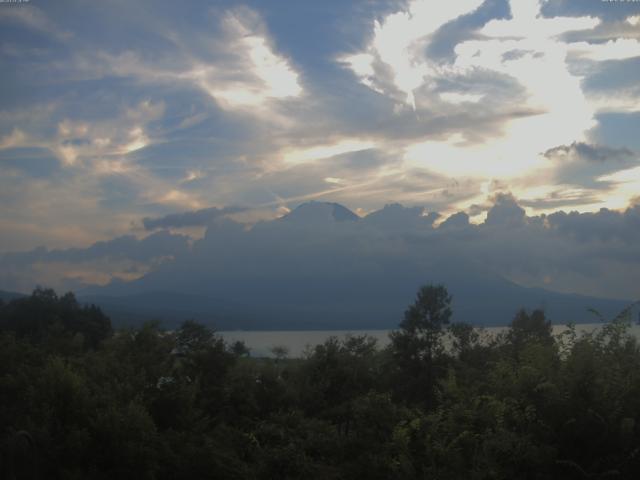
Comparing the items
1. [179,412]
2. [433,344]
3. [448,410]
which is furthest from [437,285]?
[448,410]

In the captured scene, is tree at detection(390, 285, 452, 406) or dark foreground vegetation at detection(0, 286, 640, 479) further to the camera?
tree at detection(390, 285, 452, 406)

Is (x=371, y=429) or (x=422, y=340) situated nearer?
(x=371, y=429)

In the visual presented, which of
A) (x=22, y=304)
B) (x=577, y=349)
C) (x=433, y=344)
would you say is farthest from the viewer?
(x=22, y=304)

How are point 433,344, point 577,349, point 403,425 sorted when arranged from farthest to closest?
1. point 433,344
2. point 403,425
3. point 577,349

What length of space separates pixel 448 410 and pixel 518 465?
7.38ft

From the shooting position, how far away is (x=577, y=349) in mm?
10414

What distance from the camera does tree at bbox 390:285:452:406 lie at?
36094 millimetres

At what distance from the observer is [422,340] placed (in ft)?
125

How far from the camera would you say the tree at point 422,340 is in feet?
118

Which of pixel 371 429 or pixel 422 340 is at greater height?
pixel 422 340

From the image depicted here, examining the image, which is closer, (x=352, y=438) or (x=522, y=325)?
(x=352, y=438)

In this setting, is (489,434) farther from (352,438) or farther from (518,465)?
(352,438)

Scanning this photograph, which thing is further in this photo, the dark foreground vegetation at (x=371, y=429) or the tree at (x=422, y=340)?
the tree at (x=422, y=340)

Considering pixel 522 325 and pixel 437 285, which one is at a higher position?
pixel 437 285
